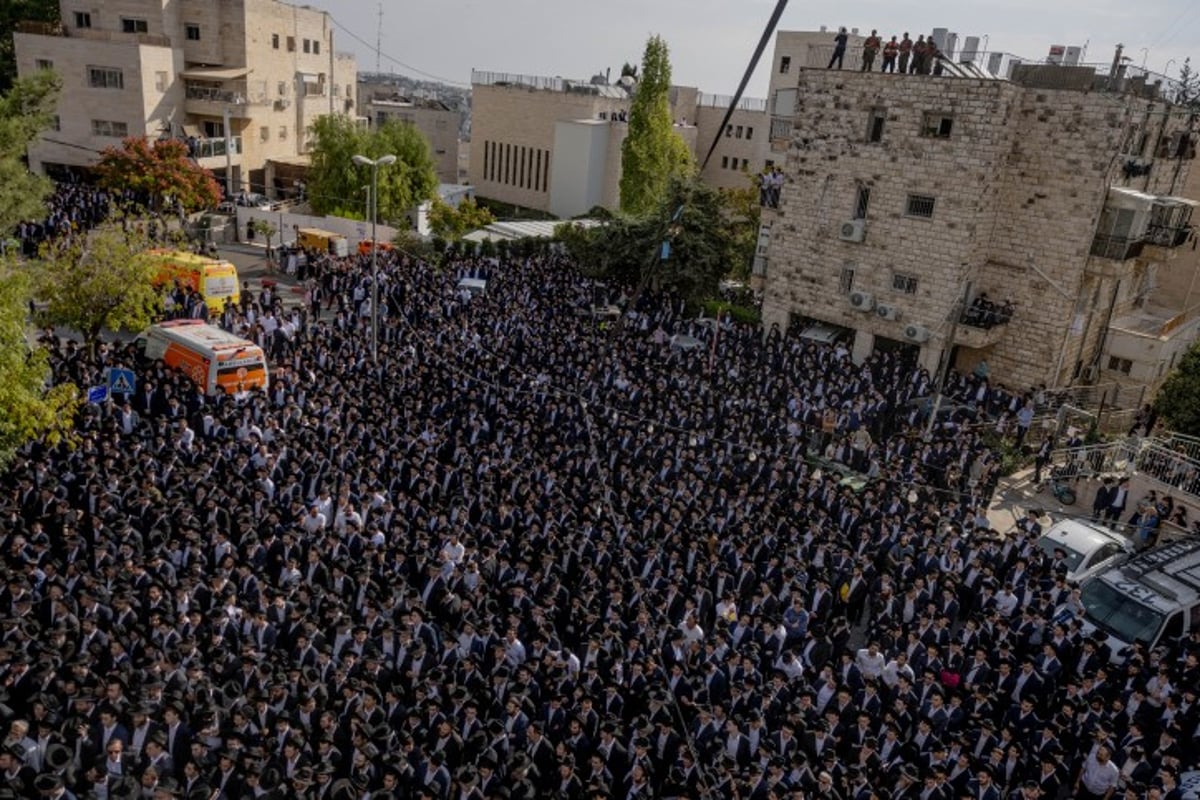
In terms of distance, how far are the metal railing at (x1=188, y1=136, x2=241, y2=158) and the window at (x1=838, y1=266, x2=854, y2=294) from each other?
24258 millimetres

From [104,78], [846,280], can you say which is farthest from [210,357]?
[104,78]

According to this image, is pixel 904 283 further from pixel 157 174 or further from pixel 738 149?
pixel 738 149

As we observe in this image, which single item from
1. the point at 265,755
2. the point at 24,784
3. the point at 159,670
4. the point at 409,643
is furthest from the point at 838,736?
the point at 24,784

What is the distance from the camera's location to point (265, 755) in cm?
754

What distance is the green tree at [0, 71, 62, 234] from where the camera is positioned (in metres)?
23.0

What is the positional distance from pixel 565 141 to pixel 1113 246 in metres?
29.1

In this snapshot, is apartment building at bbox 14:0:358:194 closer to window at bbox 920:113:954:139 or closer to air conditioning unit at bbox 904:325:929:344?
window at bbox 920:113:954:139


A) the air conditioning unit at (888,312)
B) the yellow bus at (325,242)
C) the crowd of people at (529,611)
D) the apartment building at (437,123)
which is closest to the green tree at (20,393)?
the crowd of people at (529,611)

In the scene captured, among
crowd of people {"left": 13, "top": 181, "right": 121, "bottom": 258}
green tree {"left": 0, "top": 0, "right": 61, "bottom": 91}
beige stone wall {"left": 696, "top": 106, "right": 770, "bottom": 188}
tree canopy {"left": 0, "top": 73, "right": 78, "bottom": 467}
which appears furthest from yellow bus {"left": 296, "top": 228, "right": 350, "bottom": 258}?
beige stone wall {"left": 696, "top": 106, "right": 770, "bottom": 188}

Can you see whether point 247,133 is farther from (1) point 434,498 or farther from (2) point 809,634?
(2) point 809,634

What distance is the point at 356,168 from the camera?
112 ft

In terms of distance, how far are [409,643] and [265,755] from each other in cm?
205

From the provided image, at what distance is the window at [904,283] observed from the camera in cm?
2147

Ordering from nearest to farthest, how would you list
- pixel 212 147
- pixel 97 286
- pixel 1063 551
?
pixel 1063 551, pixel 97 286, pixel 212 147
